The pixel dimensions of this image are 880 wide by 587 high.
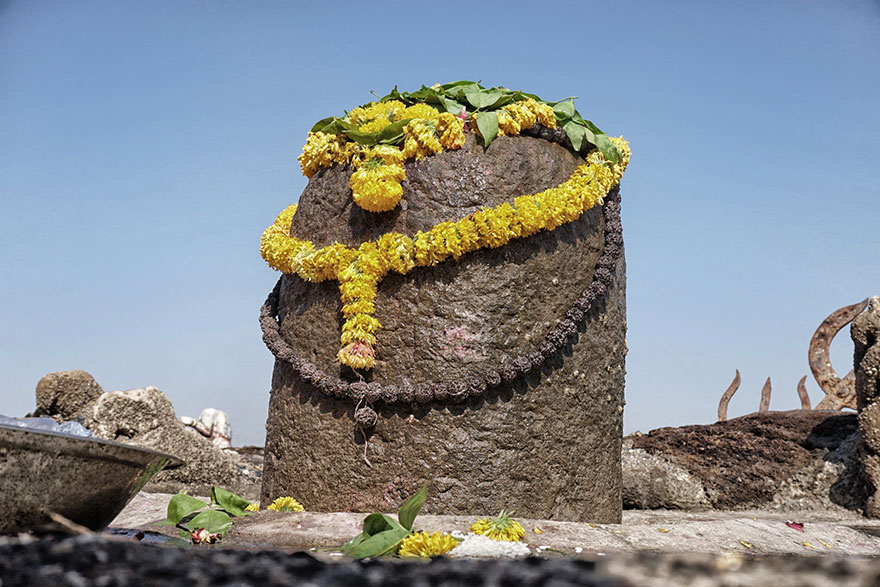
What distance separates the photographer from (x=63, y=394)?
9539 mm

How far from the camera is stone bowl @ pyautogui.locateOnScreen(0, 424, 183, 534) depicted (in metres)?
3.50

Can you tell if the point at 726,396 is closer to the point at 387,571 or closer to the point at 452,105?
the point at 452,105

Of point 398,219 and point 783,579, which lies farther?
point 398,219

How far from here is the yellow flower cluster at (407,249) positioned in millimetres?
5273

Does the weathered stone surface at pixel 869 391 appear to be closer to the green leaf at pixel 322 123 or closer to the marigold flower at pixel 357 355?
the marigold flower at pixel 357 355

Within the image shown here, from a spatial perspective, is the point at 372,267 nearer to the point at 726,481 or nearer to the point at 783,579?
the point at 783,579

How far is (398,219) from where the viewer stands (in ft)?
18.1

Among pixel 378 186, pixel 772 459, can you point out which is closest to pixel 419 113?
pixel 378 186

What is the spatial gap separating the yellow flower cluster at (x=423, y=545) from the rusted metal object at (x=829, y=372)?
→ 881 cm

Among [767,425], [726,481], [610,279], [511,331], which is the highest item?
[610,279]

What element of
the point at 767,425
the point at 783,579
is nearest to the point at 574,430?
the point at 783,579

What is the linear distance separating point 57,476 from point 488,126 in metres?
3.61

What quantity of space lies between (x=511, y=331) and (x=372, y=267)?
1.09 m

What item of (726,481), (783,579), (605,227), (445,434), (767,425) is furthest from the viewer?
(767,425)
